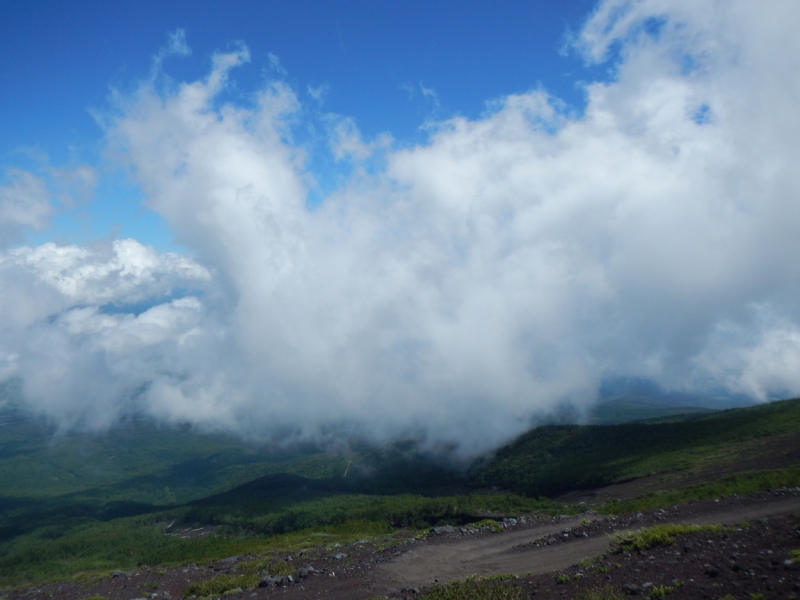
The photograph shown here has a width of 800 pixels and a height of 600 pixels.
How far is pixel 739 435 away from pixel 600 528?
6401cm

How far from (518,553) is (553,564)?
437cm

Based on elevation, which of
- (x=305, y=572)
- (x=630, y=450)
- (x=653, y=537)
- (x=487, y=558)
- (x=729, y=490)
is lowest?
(x=630, y=450)

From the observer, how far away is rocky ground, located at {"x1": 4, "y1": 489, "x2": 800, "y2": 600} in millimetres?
16672

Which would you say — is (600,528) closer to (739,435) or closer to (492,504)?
(492,504)

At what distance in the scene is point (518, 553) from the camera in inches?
1136

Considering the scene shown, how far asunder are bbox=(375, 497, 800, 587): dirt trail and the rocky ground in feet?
0.23

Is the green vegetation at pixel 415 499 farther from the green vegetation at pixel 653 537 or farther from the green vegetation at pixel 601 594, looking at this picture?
the green vegetation at pixel 601 594

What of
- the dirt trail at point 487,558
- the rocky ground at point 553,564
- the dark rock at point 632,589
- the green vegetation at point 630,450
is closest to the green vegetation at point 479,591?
the rocky ground at point 553,564

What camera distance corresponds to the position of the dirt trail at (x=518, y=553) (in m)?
25.5

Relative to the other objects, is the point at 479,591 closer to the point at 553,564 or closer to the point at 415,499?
the point at 553,564

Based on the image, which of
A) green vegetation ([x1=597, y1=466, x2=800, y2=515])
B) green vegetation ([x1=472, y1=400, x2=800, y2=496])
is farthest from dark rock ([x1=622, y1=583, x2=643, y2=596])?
green vegetation ([x1=472, y1=400, x2=800, y2=496])

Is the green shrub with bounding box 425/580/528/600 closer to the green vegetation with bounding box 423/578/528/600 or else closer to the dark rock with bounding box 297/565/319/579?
the green vegetation with bounding box 423/578/528/600

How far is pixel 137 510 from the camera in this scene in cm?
16312

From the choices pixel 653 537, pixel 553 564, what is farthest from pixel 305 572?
pixel 653 537
